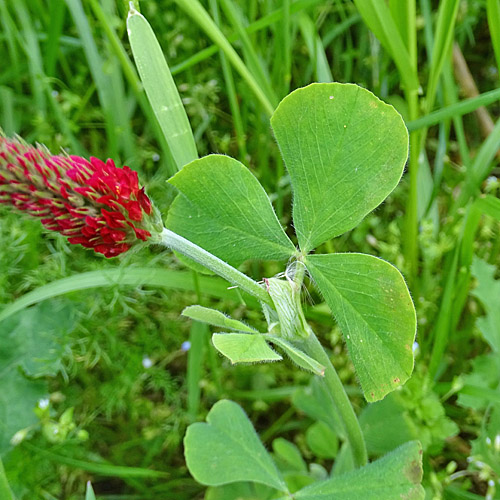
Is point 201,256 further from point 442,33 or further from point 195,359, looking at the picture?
point 442,33

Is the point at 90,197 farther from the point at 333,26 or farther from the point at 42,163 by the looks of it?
the point at 333,26

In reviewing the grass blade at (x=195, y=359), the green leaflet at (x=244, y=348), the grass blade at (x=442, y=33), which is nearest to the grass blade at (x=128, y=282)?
the grass blade at (x=195, y=359)

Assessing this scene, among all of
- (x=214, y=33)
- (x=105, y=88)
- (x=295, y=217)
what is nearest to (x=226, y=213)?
(x=295, y=217)

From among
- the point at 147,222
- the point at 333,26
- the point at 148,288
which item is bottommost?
Answer: the point at 148,288

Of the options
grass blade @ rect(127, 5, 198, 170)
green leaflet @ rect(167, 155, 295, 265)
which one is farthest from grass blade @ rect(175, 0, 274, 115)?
green leaflet @ rect(167, 155, 295, 265)

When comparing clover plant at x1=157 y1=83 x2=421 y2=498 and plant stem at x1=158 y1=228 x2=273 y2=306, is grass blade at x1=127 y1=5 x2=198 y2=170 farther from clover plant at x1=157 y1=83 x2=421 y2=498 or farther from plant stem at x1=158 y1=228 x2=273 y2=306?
plant stem at x1=158 y1=228 x2=273 y2=306

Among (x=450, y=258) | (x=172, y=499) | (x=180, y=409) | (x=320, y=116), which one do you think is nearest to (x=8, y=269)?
(x=180, y=409)

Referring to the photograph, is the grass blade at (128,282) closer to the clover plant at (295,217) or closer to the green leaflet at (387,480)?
the clover plant at (295,217)
